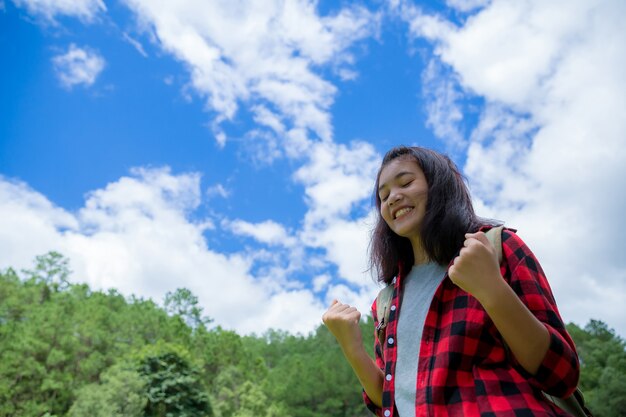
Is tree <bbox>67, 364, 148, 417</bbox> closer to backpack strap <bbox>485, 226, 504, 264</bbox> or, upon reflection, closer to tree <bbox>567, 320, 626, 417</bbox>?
backpack strap <bbox>485, 226, 504, 264</bbox>

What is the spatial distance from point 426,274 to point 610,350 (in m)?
24.6

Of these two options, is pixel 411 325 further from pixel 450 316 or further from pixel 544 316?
pixel 544 316

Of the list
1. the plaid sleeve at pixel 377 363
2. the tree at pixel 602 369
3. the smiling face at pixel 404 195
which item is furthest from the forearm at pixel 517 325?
the tree at pixel 602 369

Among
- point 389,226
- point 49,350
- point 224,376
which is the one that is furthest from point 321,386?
point 389,226

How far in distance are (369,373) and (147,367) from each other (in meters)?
16.5

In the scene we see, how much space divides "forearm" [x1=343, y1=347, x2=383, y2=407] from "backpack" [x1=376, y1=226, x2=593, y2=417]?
0.29ft

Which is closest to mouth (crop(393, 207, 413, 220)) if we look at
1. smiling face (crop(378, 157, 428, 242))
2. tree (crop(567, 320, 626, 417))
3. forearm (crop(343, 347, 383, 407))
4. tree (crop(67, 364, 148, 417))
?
smiling face (crop(378, 157, 428, 242))

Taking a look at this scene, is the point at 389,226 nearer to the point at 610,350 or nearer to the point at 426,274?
the point at 426,274

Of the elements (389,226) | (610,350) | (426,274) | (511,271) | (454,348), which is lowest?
(454,348)

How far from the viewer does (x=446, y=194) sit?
56.4 inches

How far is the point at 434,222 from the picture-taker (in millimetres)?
1371

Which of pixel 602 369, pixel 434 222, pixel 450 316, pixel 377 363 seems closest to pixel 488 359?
pixel 450 316

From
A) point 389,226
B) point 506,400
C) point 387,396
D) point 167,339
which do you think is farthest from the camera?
point 167,339

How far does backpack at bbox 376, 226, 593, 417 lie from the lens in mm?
1081
